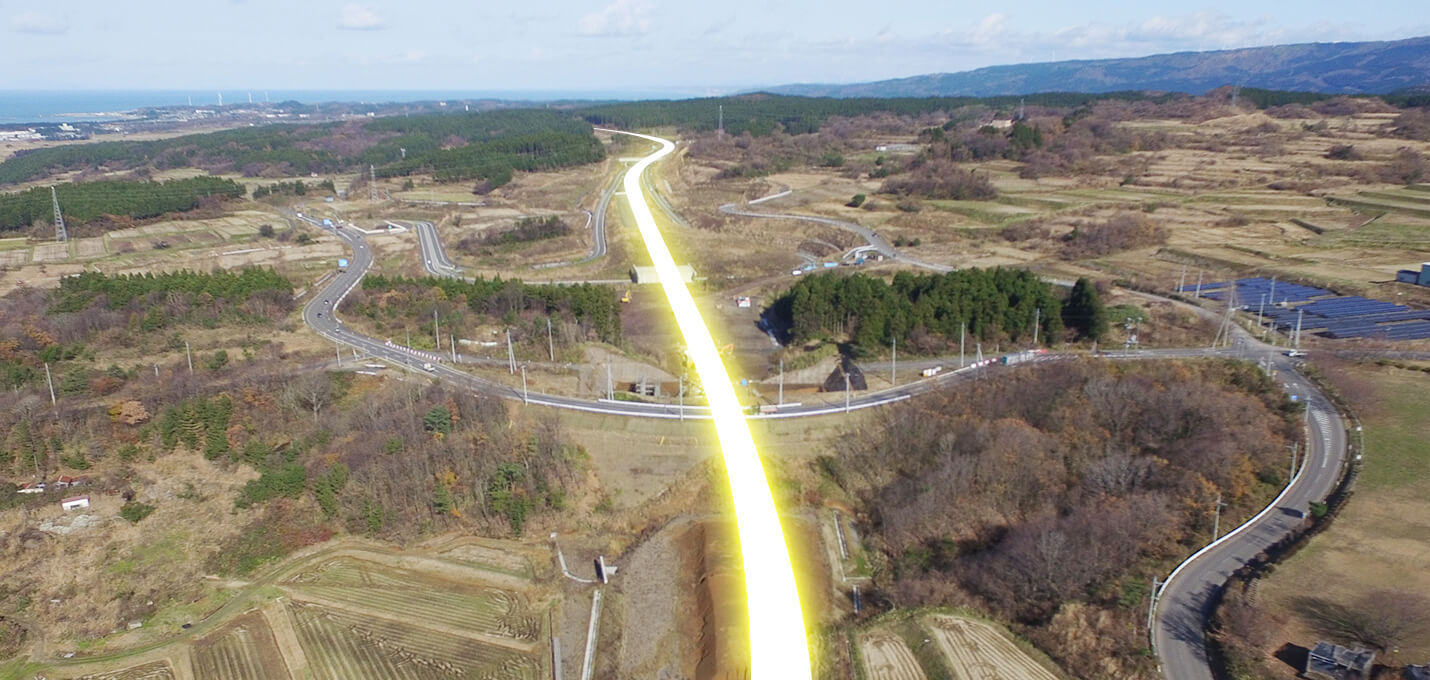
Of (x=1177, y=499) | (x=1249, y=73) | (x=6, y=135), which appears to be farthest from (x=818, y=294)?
(x=1249, y=73)

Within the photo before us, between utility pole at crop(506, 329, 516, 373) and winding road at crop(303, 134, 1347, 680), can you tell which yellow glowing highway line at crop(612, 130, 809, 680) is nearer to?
winding road at crop(303, 134, 1347, 680)

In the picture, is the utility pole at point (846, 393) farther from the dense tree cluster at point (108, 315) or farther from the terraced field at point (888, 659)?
the dense tree cluster at point (108, 315)

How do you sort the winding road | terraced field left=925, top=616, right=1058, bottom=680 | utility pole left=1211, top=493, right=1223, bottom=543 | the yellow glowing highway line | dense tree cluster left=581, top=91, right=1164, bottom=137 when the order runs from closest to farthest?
the yellow glowing highway line
terraced field left=925, top=616, right=1058, bottom=680
the winding road
utility pole left=1211, top=493, right=1223, bottom=543
dense tree cluster left=581, top=91, right=1164, bottom=137

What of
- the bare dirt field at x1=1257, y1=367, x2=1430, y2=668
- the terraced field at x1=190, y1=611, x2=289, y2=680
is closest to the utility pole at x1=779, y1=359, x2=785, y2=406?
the bare dirt field at x1=1257, y1=367, x2=1430, y2=668

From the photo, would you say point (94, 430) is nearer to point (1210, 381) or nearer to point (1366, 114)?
point (1210, 381)

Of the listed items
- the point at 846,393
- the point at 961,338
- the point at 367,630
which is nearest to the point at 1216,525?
the point at 846,393
